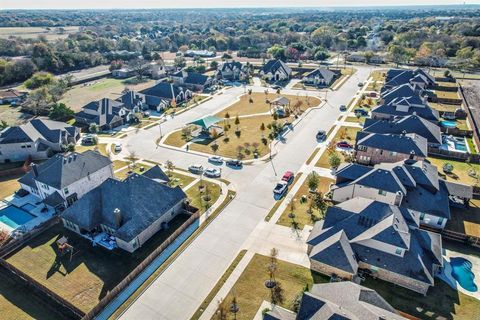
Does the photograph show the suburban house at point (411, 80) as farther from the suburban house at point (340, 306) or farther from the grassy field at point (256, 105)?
the suburban house at point (340, 306)

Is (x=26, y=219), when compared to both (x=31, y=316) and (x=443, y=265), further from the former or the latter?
(x=443, y=265)

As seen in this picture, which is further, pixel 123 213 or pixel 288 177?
pixel 288 177

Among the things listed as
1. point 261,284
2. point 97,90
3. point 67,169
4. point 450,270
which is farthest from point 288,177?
point 97,90

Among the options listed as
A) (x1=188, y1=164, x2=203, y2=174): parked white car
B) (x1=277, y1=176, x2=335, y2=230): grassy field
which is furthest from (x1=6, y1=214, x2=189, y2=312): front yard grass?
(x1=188, y1=164, x2=203, y2=174): parked white car

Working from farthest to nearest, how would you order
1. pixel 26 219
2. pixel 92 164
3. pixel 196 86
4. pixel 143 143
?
1. pixel 196 86
2. pixel 143 143
3. pixel 92 164
4. pixel 26 219

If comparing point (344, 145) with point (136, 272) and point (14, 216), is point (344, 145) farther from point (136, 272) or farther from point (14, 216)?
→ point (14, 216)

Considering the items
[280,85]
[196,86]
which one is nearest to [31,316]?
[196,86]
